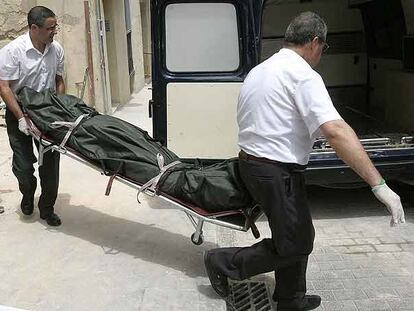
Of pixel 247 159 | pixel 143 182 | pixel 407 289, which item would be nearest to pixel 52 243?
pixel 143 182

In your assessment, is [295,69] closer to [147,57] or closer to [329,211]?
[329,211]

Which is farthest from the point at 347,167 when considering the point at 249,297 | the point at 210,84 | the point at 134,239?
the point at 134,239

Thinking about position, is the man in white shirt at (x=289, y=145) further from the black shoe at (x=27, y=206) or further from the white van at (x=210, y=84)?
the black shoe at (x=27, y=206)

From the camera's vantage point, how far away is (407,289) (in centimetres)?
375

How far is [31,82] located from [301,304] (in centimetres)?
285

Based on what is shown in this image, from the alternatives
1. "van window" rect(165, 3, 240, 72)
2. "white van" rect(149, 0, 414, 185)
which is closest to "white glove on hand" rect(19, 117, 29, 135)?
"white van" rect(149, 0, 414, 185)

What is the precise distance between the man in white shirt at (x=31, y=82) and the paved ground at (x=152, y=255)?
0.33m

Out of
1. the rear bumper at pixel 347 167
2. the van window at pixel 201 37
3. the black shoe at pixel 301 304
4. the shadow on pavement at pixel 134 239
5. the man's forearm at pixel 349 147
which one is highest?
the van window at pixel 201 37

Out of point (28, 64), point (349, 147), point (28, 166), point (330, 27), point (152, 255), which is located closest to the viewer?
point (349, 147)

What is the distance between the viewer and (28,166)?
4.79 meters

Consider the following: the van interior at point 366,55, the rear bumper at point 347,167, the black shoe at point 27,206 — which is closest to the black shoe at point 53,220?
the black shoe at point 27,206

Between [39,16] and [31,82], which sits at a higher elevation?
[39,16]

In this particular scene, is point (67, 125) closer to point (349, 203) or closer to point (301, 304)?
point (301, 304)

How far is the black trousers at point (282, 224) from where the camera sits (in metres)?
3.22
